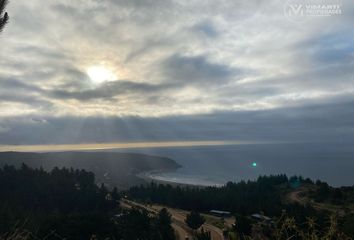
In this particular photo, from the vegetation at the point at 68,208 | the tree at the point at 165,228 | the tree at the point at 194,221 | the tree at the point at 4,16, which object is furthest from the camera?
the tree at the point at 194,221

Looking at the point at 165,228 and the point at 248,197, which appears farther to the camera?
the point at 248,197

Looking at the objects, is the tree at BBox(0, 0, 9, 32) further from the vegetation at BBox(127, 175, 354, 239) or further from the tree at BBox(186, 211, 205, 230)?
the vegetation at BBox(127, 175, 354, 239)

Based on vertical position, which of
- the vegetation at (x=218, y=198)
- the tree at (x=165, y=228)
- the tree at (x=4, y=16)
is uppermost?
the tree at (x=4, y=16)

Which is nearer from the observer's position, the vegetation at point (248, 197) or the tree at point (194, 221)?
the tree at point (194, 221)

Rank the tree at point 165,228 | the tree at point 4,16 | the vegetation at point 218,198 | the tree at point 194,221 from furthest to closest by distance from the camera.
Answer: the vegetation at point 218,198
the tree at point 194,221
the tree at point 165,228
the tree at point 4,16

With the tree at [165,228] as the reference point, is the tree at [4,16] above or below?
above

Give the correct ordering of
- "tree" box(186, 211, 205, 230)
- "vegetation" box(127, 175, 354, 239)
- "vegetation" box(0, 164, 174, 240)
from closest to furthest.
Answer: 1. "vegetation" box(0, 164, 174, 240)
2. "tree" box(186, 211, 205, 230)
3. "vegetation" box(127, 175, 354, 239)

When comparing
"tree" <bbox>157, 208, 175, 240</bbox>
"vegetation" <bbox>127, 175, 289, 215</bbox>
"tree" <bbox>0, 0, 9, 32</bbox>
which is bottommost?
"vegetation" <bbox>127, 175, 289, 215</bbox>

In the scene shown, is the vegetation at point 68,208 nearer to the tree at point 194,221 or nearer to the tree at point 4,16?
the tree at point 194,221

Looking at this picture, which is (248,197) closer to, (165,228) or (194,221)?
(194,221)

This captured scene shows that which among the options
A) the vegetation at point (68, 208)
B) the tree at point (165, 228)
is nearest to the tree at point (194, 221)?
the vegetation at point (68, 208)

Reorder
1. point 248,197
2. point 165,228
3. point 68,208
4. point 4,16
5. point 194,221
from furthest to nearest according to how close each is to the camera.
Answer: point 248,197 → point 68,208 → point 194,221 → point 165,228 → point 4,16

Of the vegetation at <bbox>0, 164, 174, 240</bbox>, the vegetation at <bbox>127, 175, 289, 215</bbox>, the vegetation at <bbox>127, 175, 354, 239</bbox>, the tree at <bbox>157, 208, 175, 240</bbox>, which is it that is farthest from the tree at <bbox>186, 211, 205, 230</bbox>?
the vegetation at <bbox>127, 175, 289, 215</bbox>

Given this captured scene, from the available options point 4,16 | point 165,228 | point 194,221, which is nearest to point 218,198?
point 194,221
